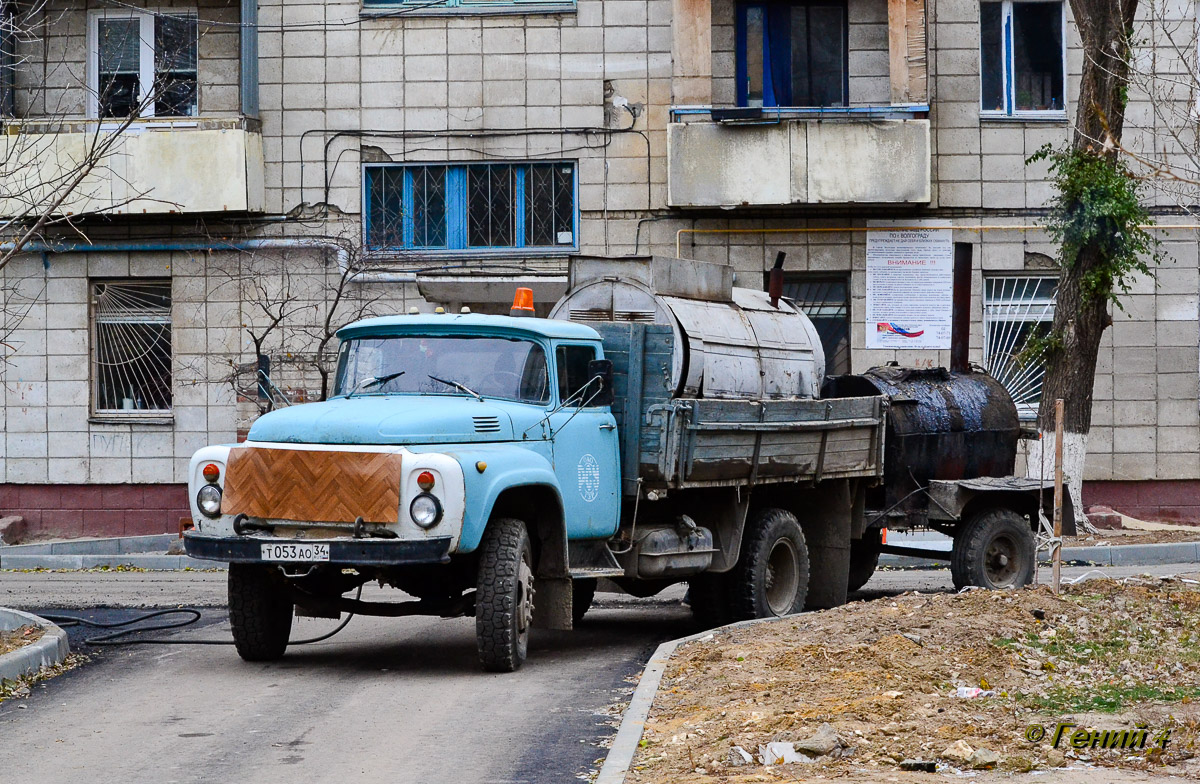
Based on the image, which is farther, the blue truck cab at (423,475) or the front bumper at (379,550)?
the blue truck cab at (423,475)

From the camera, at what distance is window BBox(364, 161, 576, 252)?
21.8 metres

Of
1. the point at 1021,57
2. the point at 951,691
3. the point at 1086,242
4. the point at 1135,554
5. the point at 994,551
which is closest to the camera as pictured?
the point at 951,691

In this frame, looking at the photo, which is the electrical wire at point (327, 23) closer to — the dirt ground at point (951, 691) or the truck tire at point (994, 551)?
the truck tire at point (994, 551)

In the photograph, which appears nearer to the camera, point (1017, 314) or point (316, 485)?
point (316, 485)

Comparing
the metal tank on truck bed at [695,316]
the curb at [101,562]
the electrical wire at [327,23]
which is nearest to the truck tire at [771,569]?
the metal tank on truck bed at [695,316]

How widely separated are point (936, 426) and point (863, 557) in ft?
5.15

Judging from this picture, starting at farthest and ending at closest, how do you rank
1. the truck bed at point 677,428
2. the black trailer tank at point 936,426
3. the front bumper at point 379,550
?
1. the black trailer tank at point 936,426
2. the truck bed at point 677,428
3. the front bumper at point 379,550

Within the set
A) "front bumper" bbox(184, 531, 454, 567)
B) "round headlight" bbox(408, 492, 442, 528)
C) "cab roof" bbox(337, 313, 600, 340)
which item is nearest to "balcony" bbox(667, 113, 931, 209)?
"cab roof" bbox(337, 313, 600, 340)

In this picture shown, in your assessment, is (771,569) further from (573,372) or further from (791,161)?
(791,161)

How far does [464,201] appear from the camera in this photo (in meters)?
21.9

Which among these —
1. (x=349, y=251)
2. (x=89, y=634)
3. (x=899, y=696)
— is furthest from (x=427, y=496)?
(x=349, y=251)

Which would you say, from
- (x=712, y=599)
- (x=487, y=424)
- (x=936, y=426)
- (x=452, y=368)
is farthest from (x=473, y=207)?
(x=487, y=424)

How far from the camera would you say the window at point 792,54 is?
21781mm

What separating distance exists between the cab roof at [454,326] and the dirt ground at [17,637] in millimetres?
2916
